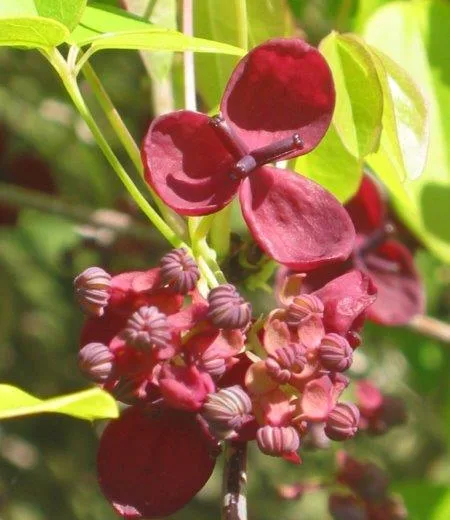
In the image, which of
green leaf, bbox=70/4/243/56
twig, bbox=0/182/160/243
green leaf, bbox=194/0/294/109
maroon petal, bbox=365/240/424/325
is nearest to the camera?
green leaf, bbox=70/4/243/56

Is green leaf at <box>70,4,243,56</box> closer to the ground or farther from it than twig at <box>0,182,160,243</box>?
farther from it

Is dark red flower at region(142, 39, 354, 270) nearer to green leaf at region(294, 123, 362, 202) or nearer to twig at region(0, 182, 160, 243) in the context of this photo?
green leaf at region(294, 123, 362, 202)

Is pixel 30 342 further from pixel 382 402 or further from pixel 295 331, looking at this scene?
pixel 295 331

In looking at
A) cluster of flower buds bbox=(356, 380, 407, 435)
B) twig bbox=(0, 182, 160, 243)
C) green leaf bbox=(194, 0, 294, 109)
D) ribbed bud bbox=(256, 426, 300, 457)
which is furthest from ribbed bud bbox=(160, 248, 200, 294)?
twig bbox=(0, 182, 160, 243)

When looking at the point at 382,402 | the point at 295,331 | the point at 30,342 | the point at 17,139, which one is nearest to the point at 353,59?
the point at 295,331

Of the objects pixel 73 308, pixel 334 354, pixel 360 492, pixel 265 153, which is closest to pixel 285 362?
pixel 334 354

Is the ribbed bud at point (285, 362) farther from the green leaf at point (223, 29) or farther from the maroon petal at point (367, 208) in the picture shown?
the maroon petal at point (367, 208)
